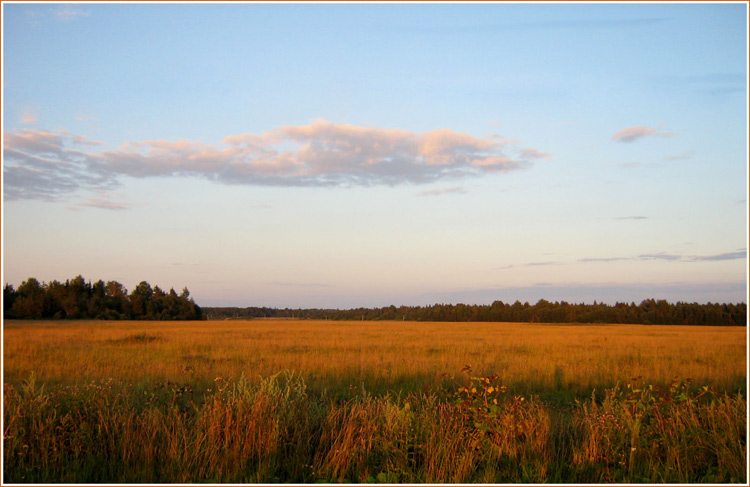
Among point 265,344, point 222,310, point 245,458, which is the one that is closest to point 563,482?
point 245,458

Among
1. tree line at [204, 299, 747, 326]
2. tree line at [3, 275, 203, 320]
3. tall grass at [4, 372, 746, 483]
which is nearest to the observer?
tall grass at [4, 372, 746, 483]

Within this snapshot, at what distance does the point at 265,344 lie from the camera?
90.3 feet

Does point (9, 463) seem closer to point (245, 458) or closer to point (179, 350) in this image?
point (245, 458)

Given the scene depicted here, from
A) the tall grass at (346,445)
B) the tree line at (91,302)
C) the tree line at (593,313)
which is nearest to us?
the tall grass at (346,445)

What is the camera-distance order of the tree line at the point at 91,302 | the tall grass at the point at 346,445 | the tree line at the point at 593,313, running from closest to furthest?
1. the tall grass at the point at 346,445
2. the tree line at the point at 91,302
3. the tree line at the point at 593,313

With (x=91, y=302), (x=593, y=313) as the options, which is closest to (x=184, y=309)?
(x=91, y=302)

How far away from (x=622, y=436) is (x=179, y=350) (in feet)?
69.4

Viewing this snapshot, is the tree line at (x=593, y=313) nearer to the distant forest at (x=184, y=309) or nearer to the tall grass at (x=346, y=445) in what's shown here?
the distant forest at (x=184, y=309)

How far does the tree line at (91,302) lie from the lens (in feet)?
233

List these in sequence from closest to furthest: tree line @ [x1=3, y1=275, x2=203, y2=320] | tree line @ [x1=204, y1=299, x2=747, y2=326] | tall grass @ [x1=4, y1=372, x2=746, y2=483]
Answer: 1. tall grass @ [x1=4, y1=372, x2=746, y2=483]
2. tree line @ [x1=3, y1=275, x2=203, y2=320]
3. tree line @ [x1=204, y1=299, x2=747, y2=326]

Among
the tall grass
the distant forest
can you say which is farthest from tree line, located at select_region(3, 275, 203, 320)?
the tall grass

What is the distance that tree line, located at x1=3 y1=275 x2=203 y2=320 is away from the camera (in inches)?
2793

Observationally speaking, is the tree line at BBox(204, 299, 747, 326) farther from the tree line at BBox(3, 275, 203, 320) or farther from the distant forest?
the tree line at BBox(3, 275, 203, 320)

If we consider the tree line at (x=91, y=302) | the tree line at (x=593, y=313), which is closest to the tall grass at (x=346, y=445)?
the tree line at (x=91, y=302)
